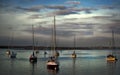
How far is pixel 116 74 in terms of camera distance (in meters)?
39.1

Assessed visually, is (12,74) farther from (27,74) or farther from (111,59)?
(111,59)

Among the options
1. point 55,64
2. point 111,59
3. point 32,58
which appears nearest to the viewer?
point 55,64

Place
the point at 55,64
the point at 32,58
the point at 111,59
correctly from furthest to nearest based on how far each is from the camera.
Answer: the point at 111,59 < the point at 32,58 < the point at 55,64

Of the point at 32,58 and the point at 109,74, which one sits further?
the point at 32,58

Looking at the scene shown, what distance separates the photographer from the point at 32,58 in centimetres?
5881

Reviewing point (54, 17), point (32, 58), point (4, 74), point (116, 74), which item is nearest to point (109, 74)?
point (116, 74)

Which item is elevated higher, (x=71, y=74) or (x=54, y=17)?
(x=54, y=17)

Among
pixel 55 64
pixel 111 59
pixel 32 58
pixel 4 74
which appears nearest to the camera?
pixel 4 74

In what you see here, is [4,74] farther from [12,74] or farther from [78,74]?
[78,74]

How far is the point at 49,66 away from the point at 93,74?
5.65 meters

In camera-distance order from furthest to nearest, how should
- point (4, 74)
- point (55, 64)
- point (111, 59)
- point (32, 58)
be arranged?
point (111, 59), point (32, 58), point (55, 64), point (4, 74)

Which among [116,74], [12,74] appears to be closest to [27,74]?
[12,74]

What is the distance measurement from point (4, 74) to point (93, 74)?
10.6 meters

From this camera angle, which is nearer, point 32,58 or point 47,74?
point 47,74
